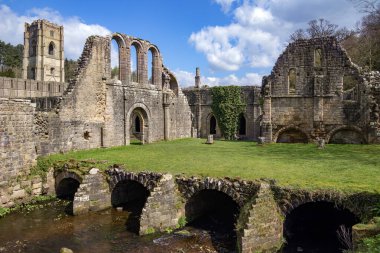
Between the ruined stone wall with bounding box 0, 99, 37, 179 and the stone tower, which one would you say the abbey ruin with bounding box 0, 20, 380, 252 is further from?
the stone tower

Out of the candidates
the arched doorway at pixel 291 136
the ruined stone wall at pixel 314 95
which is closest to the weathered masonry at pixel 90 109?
the ruined stone wall at pixel 314 95

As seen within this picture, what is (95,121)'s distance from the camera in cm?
2095

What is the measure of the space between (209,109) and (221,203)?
75.0 feet

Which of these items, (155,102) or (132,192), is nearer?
(132,192)

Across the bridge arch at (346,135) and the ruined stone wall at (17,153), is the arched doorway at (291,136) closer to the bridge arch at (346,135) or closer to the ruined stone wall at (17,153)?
the bridge arch at (346,135)

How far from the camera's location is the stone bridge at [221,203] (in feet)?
32.3

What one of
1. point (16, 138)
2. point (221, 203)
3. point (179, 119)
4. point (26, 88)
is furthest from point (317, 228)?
point (26, 88)

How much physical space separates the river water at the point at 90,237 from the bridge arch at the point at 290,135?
14.1 meters

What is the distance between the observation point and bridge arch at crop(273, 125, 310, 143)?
23969mm

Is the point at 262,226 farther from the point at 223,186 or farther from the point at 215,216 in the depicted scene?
the point at 215,216

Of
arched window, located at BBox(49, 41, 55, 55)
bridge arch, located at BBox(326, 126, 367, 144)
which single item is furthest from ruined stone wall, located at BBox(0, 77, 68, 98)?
arched window, located at BBox(49, 41, 55, 55)

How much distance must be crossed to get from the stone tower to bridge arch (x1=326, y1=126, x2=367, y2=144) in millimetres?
42877

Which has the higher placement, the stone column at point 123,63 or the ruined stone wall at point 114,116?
the stone column at point 123,63

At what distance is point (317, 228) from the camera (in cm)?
1284
